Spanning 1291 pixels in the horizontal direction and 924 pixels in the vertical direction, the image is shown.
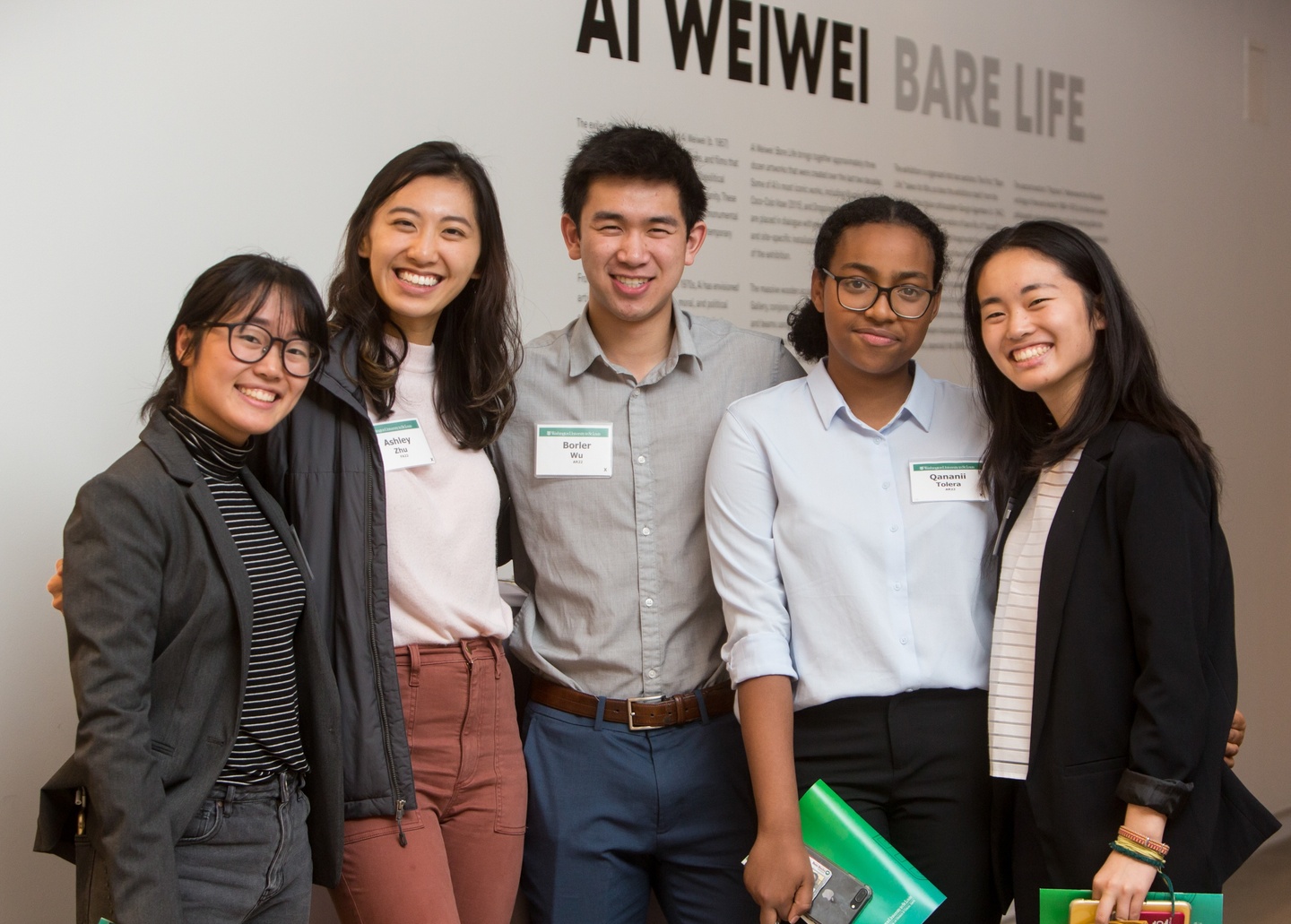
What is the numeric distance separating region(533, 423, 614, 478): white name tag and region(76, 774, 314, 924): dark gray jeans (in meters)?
0.76

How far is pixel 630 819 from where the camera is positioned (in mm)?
2062

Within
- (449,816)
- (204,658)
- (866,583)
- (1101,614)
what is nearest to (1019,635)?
(1101,614)

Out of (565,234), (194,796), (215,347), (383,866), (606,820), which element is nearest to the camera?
(194,796)

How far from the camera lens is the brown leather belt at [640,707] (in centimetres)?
207

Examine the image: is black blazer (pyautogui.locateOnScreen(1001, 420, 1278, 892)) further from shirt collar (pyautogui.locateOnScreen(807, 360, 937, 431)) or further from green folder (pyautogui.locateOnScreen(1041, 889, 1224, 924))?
shirt collar (pyautogui.locateOnScreen(807, 360, 937, 431))

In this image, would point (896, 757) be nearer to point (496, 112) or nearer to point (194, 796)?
point (194, 796)

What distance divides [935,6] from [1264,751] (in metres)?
3.77

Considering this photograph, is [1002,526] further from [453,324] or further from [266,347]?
[266,347]

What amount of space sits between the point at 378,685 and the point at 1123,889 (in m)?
1.20

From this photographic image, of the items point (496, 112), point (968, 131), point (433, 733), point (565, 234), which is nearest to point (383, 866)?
point (433, 733)

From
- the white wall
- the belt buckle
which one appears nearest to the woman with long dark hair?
the belt buckle

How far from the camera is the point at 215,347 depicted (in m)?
1.66

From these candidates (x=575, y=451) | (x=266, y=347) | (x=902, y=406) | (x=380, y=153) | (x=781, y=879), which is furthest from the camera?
(x=380, y=153)

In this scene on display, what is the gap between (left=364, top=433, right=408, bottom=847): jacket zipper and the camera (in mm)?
1795
